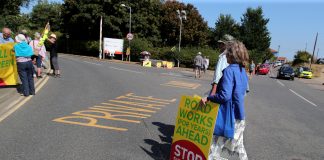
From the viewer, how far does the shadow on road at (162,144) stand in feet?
18.4

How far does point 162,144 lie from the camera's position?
6.24 metres

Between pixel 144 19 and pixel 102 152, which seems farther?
pixel 144 19

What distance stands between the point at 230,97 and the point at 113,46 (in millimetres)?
38982

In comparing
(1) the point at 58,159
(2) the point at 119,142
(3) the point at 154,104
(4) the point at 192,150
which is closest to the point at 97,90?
(3) the point at 154,104

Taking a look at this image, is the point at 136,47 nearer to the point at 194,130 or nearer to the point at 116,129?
the point at 116,129

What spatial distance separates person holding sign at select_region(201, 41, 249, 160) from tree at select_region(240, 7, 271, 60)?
74.4m

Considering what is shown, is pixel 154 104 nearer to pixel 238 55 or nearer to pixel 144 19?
pixel 238 55

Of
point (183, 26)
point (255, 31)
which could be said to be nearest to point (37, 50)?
point (183, 26)

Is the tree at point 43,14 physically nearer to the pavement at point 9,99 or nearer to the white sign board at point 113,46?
the white sign board at point 113,46

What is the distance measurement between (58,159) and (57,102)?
4.69 meters

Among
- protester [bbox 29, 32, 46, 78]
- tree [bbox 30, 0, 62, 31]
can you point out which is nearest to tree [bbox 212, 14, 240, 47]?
tree [bbox 30, 0, 62, 31]

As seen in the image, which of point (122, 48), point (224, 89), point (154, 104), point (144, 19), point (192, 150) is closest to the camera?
point (224, 89)

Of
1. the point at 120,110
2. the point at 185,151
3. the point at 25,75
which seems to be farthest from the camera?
the point at 25,75

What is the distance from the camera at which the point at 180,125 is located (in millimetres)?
5039
